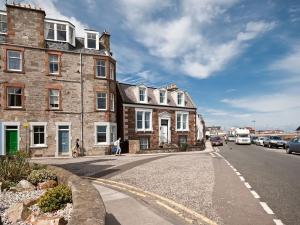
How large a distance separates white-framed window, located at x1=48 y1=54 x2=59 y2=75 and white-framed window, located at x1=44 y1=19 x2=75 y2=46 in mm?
2106

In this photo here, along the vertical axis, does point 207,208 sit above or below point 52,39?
below

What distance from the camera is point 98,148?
91.0 feet

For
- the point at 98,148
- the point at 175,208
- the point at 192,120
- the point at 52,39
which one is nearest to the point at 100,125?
the point at 98,148

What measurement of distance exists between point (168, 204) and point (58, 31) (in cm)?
2445

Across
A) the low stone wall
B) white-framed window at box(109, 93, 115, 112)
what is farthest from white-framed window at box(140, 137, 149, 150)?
the low stone wall

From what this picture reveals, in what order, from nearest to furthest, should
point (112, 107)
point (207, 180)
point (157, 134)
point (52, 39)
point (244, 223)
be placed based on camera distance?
point (244, 223) < point (207, 180) < point (52, 39) < point (112, 107) < point (157, 134)

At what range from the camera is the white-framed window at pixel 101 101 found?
92.3 ft

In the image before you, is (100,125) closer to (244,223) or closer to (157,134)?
(157,134)

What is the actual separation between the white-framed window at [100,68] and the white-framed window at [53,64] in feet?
13.3

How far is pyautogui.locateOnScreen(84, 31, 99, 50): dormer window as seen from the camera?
29.5 meters

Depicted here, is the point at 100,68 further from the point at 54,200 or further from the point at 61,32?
the point at 54,200

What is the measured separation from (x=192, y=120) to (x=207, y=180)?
29505mm

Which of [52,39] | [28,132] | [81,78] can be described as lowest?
[28,132]

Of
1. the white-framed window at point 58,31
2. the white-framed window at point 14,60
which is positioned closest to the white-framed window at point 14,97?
the white-framed window at point 14,60
